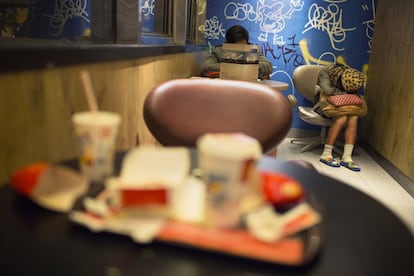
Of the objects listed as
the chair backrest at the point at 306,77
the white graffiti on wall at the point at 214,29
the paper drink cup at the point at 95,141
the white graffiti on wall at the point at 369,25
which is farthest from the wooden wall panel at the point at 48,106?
the white graffiti on wall at the point at 369,25

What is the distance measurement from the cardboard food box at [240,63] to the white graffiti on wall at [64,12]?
3.40 ft

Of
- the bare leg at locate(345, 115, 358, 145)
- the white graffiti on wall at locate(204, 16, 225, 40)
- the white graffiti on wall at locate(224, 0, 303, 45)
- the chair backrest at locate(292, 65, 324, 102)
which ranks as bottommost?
the bare leg at locate(345, 115, 358, 145)

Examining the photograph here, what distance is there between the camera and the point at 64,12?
2.59m

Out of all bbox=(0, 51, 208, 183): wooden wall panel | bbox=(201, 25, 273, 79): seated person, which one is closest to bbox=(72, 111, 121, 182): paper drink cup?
bbox=(0, 51, 208, 183): wooden wall panel

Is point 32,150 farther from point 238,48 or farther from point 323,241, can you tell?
point 238,48

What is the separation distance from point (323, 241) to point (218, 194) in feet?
0.69

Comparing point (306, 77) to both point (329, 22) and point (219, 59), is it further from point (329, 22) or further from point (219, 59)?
point (219, 59)

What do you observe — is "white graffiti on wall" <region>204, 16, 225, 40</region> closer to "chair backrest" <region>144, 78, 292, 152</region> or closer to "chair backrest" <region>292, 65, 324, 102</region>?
"chair backrest" <region>292, 65, 324, 102</region>

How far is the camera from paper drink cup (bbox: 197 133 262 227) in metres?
0.62

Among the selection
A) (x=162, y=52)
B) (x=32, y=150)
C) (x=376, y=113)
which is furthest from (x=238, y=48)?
(x=376, y=113)

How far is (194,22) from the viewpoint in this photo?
4.44m

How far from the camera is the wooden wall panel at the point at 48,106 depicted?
1034mm

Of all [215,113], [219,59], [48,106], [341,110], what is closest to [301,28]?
[341,110]

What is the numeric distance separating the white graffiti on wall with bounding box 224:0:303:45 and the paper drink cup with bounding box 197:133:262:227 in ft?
14.6
